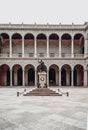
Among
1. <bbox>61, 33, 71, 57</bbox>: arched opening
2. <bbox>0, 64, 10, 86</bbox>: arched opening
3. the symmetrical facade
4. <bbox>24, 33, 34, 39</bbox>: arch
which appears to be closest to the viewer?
the symmetrical facade

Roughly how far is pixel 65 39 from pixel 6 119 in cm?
2887

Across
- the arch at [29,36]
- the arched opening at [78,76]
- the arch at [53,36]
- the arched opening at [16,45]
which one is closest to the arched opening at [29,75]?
the arched opening at [16,45]

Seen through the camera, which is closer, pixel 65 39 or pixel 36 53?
pixel 36 53

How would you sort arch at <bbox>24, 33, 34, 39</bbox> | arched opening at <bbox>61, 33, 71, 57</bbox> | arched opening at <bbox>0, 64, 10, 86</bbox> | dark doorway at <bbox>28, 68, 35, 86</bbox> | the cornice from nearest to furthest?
the cornice
arch at <bbox>24, 33, 34, 39</bbox>
arched opening at <bbox>0, 64, 10, 86</bbox>
dark doorway at <bbox>28, 68, 35, 86</bbox>
arched opening at <bbox>61, 33, 71, 57</bbox>

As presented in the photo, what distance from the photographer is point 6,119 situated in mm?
7305

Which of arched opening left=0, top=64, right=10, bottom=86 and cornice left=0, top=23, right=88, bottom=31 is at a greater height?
cornice left=0, top=23, right=88, bottom=31

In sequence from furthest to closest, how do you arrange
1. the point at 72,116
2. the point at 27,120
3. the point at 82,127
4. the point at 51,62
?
the point at 51,62 → the point at 72,116 → the point at 27,120 → the point at 82,127

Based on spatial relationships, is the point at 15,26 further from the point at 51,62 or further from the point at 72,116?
the point at 72,116

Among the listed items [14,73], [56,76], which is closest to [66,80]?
[56,76]

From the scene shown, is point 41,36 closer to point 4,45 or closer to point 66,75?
point 4,45

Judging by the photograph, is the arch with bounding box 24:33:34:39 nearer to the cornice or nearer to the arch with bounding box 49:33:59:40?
the cornice

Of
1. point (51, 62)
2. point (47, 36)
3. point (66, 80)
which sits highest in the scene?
point (47, 36)

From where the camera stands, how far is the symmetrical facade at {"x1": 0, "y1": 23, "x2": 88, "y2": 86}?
30.5 meters

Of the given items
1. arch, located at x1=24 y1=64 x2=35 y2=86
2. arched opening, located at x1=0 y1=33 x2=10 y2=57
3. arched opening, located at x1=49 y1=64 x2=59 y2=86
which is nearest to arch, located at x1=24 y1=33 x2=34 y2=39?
arched opening, located at x1=0 y1=33 x2=10 y2=57
